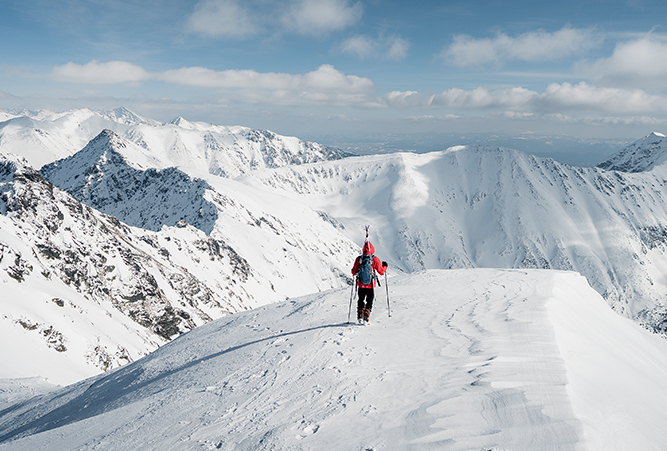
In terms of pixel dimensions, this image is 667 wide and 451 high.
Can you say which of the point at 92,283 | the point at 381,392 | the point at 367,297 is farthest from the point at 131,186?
the point at 381,392

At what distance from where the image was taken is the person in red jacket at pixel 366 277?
37.1 ft

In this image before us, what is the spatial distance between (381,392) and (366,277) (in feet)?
15.9

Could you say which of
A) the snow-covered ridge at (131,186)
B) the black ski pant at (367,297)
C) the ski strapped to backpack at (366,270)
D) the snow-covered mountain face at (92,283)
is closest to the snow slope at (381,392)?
the black ski pant at (367,297)

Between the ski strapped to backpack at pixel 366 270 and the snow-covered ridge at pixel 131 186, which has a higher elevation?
the snow-covered ridge at pixel 131 186

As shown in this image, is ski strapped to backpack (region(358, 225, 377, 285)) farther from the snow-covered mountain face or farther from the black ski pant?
the snow-covered mountain face

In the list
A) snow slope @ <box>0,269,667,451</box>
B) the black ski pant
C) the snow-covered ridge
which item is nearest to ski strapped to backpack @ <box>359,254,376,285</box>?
the black ski pant

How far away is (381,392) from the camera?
22.2 feet

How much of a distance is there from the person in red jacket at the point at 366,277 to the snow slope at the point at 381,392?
21.3 inches

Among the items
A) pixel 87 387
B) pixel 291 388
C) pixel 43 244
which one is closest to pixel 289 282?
pixel 43 244

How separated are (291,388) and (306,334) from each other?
344 cm

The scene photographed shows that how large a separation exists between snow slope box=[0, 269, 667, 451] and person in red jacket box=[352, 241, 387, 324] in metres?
0.54

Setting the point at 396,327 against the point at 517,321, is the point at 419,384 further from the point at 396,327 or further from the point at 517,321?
the point at 517,321

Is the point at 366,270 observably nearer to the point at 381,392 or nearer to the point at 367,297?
the point at 367,297

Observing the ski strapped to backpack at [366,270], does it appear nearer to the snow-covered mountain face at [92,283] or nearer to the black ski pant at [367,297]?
the black ski pant at [367,297]
